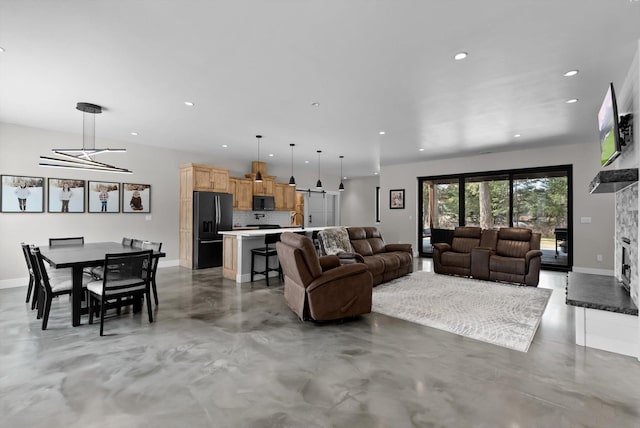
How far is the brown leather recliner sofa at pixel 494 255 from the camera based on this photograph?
5.41m

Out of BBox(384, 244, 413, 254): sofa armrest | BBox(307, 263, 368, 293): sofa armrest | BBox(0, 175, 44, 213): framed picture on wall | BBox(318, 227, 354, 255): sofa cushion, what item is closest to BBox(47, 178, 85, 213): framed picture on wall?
BBox(0, 175, 44, 213): framed picture on wall

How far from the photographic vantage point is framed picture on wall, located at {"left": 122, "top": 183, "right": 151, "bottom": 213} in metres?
6.61

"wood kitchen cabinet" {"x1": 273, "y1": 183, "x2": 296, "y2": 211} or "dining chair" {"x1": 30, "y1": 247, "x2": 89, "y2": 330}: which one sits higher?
"wood kitchen cabinet" {"x1": 273, "y1": 183, "x2": 296, "y2": 211}

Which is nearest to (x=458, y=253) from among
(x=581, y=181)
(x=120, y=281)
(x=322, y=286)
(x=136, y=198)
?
(x=581, y=181)

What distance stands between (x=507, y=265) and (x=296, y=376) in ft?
15.5

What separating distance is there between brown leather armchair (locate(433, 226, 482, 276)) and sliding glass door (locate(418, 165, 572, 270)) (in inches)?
70.9

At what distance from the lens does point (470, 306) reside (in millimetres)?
4250

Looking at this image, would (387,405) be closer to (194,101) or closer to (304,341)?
(304,341)

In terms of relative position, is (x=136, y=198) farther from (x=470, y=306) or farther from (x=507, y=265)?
(x=507, y=265)

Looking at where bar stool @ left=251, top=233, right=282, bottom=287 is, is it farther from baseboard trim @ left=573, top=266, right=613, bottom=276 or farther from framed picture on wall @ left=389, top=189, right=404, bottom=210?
baseboard trim @ left=573, top=266, right=613, bottom=276

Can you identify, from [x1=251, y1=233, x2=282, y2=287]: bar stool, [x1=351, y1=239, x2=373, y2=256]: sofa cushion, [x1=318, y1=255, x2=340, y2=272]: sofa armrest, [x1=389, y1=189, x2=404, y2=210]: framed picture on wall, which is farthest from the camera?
[x1=389, y1=189, x2=404, y2=210]: framed picture on wall

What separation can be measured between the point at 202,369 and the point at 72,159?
3343mm

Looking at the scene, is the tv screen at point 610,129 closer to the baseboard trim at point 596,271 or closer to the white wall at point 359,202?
the baseboard trim at point 596,271

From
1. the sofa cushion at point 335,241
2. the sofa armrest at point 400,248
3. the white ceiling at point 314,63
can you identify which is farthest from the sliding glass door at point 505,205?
the sofa cushion at point 335,241
